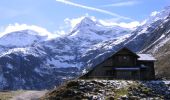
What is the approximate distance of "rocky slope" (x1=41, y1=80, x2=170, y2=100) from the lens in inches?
2601

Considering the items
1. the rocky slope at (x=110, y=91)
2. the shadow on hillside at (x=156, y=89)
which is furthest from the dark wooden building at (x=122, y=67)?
the rocky slope at (x=110, y=91)

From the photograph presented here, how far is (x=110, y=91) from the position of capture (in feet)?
223

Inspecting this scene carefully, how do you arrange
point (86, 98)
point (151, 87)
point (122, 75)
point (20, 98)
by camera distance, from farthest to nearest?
point (122, 75), point (20, 98), point (151, 87), point (86, 98)

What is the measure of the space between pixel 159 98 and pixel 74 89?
1321 cm

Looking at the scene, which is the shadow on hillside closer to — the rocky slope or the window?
the rocky slope

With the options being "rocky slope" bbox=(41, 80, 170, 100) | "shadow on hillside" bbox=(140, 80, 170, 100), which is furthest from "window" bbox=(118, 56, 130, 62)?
A: "rocky slope" bbox=(41, 80, 170, 100)

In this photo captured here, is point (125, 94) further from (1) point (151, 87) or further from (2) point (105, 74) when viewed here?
(2) point (105, 74)

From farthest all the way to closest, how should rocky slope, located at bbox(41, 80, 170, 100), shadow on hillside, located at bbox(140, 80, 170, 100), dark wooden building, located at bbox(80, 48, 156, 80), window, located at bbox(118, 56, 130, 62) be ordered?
window, located at bbox(118, 56, 130, 62)
dark wooden building, located at bbox(80, 48, 156, 80)
shadow on hillside, located at bbox(140, 80, 170, 100)
rocky slope, located at bbox(41, 80, 170, 100)

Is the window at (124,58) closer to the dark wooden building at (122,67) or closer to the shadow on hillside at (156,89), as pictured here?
the dark wooden building at (122,67)

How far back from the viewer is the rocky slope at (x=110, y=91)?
217 ft

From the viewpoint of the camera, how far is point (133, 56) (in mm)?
102125

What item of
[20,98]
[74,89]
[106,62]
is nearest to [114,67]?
[106,62]

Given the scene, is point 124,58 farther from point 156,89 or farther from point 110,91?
point 110,91

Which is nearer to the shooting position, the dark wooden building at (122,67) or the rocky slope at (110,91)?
the rocky slope at (110,91)
